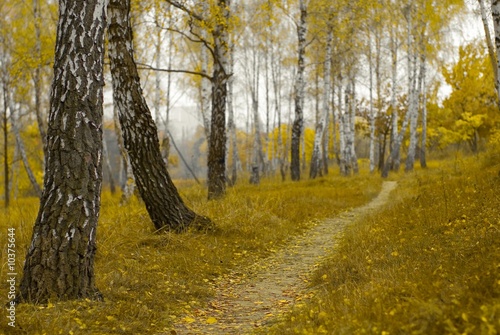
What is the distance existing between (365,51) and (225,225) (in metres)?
17.8

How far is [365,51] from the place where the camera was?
2264cm

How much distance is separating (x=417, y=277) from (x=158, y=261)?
3363 millimetres

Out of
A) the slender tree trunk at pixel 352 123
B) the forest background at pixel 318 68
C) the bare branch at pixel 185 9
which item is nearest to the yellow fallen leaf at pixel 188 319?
the bare branch at pixel 185 9

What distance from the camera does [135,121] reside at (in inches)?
267

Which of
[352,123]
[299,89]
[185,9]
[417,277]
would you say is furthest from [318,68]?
[417,277]

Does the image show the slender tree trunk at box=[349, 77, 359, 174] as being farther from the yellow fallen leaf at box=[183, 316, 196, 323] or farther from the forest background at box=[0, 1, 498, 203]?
the yellow fallen leaf at box=[183, 316, 196, 323]

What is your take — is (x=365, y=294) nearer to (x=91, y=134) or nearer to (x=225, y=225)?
(x=91, y=134)

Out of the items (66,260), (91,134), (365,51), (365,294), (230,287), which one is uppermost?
(365,51)

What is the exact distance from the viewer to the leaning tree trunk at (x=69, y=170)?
13.2ft

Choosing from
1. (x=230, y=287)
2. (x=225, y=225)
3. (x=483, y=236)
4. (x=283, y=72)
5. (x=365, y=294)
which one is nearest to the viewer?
(x=365, y=294)

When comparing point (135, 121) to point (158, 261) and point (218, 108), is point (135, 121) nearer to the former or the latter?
point (158, 261)

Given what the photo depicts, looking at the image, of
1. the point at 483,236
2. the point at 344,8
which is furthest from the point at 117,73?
the point at 344,8

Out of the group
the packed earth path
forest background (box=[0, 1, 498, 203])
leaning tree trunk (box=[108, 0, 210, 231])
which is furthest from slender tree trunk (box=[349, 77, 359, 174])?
leaning tree trunk (box=[108, 0, 210, 231])

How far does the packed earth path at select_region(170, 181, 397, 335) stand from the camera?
4.13 metres
